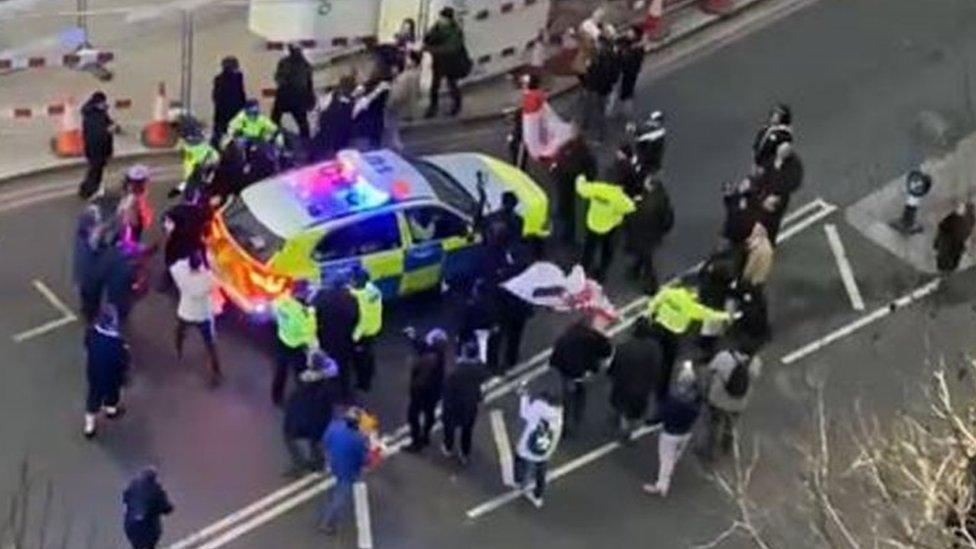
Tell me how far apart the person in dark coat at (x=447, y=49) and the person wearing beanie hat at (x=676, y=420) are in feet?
19.0

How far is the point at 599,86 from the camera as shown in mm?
26250

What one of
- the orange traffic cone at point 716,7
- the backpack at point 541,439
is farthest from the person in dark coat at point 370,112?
the orange traffic cone at point 716,7

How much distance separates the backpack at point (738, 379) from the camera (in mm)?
21281

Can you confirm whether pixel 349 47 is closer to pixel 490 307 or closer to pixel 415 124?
pixel 415 124

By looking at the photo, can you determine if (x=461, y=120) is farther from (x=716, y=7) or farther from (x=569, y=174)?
(x=716, y=7)

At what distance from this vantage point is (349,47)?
27.4 meters

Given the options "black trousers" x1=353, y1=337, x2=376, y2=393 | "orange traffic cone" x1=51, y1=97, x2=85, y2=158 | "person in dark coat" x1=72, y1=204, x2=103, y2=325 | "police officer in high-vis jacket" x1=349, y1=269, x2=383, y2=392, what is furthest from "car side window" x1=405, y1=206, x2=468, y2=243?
"orange traffic cone" x1=51, y1=97, x2=85, y2=158

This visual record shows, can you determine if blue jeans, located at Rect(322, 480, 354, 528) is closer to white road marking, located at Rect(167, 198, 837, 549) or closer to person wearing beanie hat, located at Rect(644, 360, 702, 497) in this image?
white road marking, located at Rect(167, 198, 837, 549)

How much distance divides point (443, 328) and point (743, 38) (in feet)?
24.6

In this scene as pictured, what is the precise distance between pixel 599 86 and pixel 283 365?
6017 millimetres

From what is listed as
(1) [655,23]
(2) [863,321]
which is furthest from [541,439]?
(1) [655,23]

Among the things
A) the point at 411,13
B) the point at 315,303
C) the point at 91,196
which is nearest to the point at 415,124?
the point at 411,13

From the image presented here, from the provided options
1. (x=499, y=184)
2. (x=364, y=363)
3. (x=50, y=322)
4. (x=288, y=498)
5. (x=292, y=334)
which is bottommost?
(x=288, y=498)

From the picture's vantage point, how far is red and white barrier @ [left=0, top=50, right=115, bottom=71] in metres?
26.8
